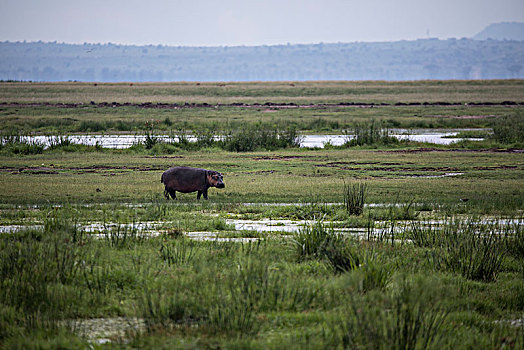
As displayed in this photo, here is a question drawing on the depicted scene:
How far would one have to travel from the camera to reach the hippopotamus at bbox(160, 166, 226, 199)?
54.9 ft

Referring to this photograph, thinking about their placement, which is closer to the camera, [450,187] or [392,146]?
[450,187]

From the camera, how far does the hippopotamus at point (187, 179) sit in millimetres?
16734

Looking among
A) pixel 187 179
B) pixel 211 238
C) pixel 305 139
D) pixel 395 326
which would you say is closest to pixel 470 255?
pixel 395 326

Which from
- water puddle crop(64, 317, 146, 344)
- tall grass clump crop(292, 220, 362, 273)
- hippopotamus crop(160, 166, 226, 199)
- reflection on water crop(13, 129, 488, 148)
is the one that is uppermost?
reflection on water crop(13, 129, 488, 148)

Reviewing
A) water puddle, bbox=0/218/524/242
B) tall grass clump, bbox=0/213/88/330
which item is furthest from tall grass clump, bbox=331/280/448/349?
water puddle, bbox=0/218/524/242

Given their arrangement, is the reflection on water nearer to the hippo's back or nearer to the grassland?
the grassland

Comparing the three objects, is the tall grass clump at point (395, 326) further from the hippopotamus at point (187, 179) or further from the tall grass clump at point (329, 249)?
the hippopotamus at point (187, 179)

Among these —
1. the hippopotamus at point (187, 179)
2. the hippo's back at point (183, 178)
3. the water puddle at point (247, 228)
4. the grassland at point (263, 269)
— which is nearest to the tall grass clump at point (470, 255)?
the grassland at point (263, 269)

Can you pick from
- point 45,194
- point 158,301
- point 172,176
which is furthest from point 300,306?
point 45,194

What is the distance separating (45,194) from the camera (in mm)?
17703

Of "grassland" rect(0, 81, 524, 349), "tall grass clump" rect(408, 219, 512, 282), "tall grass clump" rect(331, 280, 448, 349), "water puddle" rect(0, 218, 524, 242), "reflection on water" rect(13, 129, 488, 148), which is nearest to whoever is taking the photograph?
"tall grass clump" rect(331, 280, 448, 349)

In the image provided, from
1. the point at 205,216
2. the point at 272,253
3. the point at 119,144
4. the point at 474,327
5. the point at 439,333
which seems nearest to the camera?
the point at 439,333

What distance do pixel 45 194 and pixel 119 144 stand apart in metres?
19.1

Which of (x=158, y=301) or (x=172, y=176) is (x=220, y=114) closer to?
(x=172, y=176)
